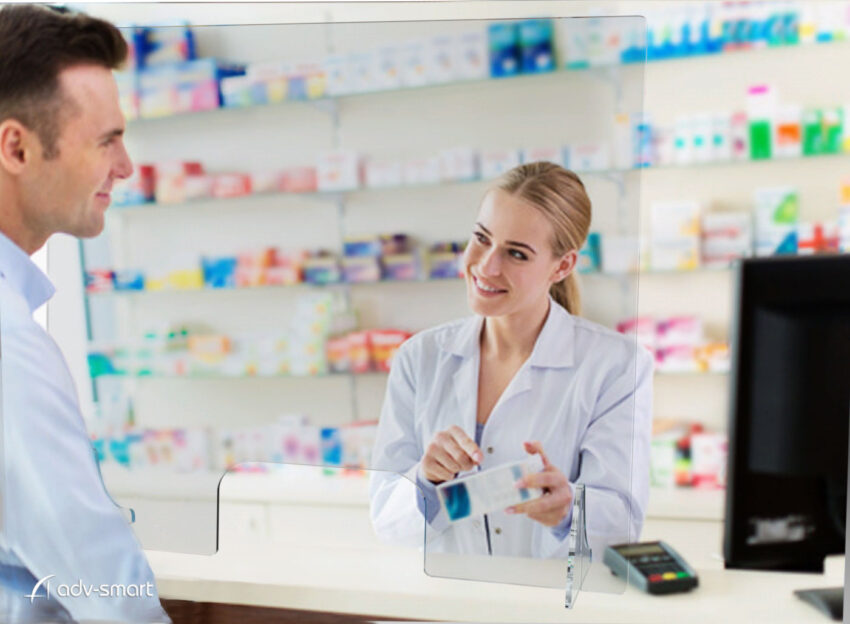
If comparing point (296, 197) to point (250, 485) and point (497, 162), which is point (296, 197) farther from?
point (250, 485)

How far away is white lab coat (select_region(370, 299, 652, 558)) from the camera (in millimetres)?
861

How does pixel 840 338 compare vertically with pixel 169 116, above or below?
below

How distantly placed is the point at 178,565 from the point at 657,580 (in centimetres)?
75

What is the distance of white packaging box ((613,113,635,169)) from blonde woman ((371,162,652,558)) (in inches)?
1.8

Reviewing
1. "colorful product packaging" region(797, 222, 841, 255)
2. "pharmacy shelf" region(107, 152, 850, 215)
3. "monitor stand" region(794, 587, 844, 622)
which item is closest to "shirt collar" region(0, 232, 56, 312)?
"pharmacy shelf" region(107, 152, 850, 215)

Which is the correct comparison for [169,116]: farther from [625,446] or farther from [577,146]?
[625,446]

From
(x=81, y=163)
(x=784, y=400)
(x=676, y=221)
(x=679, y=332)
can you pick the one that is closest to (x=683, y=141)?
(x=676, y=221)

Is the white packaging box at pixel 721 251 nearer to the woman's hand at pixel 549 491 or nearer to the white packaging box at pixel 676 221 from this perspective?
the white packaging box at pixel 676 221

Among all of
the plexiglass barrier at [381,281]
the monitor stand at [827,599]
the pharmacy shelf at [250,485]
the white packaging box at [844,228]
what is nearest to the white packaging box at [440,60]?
the plexiglass barrier at [381,281]

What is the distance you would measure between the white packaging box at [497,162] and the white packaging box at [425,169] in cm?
5

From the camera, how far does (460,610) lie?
0.99m

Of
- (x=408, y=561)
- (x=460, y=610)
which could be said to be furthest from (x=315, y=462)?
(x=460, y=610)

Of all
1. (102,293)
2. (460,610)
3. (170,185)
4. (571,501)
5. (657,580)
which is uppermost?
(170,185)

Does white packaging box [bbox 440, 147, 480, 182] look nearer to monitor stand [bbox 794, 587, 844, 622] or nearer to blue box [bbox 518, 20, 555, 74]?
blue box [bbox 518, 20, 555, 74]
